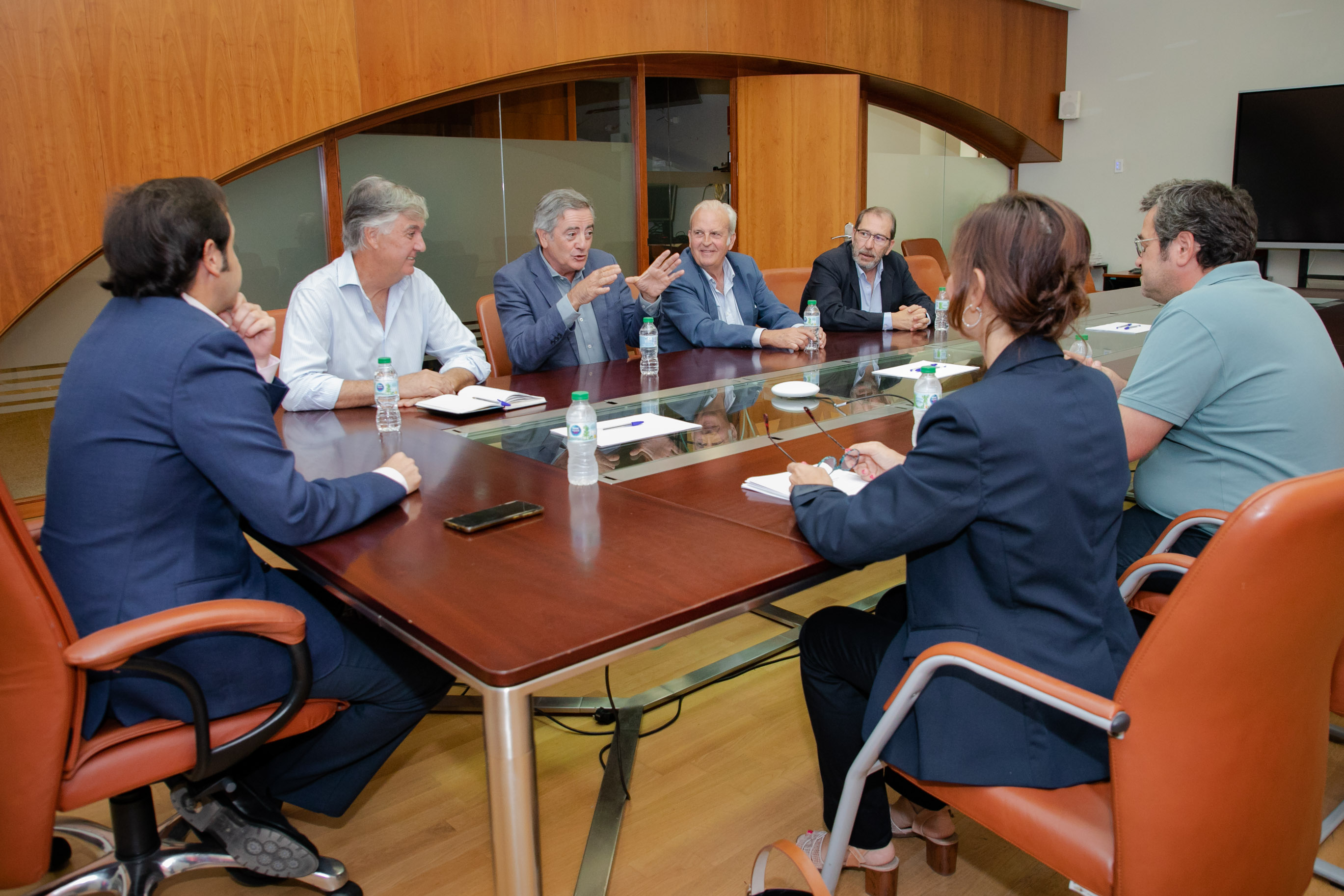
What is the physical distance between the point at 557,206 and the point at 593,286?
15.8 inches

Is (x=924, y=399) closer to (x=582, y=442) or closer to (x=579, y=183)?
(x=582, y=442)

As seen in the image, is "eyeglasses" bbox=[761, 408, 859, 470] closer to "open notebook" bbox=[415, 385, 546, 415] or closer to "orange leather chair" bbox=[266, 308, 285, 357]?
"open notebook" bbox=[415, 385, 546, 415]

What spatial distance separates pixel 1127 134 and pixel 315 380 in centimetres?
765

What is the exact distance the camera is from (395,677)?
1607 millimetres

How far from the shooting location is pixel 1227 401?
1909 mm

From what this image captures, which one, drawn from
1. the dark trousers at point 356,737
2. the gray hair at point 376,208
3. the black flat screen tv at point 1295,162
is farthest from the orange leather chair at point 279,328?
the black flat screen tv at point 1295,162

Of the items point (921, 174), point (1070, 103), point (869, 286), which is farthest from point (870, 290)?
point (1070, 103)

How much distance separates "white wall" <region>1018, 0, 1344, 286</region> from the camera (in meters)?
6.92

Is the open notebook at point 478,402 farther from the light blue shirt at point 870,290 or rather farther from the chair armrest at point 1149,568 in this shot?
the light blue shirt at point 870,290

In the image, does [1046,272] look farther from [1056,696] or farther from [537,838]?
[537,838]

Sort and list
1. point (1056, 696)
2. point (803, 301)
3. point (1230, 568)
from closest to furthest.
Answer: point (1230, 568) → point (1056, 696) → point (803, 301)

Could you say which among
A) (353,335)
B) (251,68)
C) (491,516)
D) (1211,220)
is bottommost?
(491,516)

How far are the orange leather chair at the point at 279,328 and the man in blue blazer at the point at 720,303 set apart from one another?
4.50ft

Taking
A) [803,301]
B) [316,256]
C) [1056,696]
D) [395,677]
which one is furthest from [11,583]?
[316,256]
